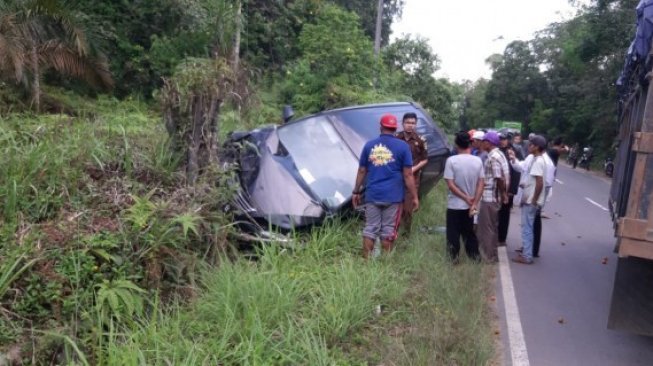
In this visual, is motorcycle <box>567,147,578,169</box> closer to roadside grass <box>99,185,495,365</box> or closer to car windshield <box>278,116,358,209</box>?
car windshield <box>278,116,358,209</box>

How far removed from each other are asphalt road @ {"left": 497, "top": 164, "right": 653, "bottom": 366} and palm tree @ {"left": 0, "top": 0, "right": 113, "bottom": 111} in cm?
730

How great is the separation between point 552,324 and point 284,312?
2.63m

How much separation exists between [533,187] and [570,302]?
1.70 metres

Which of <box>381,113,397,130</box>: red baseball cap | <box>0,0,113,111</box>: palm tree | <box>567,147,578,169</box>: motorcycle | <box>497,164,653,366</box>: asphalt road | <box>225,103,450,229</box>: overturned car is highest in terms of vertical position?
<box>0,0,113,111</box>: palm tree

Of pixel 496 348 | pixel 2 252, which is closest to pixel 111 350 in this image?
pixel 2 252

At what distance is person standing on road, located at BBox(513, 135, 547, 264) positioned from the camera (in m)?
7.44

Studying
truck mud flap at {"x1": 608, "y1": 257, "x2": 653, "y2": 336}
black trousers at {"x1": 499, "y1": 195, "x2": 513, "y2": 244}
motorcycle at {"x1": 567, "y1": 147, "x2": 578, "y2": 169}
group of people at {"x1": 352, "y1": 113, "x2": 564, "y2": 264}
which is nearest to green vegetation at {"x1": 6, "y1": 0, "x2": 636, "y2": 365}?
group of people at {"x1": 352, "y1": 113, "x2": 564, "y2": 264}

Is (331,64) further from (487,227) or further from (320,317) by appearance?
(320,317)

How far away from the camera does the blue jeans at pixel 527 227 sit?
24.9 ft

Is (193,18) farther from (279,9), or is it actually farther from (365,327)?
(365,327)

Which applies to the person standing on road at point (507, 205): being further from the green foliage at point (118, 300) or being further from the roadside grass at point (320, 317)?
the green foliage at point (118, 300)

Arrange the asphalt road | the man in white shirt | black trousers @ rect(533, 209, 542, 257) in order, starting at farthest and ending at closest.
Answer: black trousers @ rect(533, 209, 542, 257) → the man in white shirt → the asphalt road

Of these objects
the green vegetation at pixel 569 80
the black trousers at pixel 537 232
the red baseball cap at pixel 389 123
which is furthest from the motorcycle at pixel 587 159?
the red baseball cap at pixel 389 123

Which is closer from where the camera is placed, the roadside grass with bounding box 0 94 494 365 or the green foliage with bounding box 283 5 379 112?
the roadside grass with bounding box 0 94 494 365
